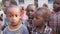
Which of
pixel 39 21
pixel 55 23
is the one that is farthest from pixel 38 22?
pixel 55 23

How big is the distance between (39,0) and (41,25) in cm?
189

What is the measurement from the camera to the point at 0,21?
3.60 m

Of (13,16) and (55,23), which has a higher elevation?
(13,16)

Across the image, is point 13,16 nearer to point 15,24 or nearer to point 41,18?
point 15,24

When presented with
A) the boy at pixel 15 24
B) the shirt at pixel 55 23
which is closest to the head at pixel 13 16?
the boy at pixel 15 24

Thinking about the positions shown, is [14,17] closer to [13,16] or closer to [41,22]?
[13,16]

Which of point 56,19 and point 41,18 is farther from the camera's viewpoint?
point 56,19

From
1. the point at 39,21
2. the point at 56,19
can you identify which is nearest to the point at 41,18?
the point at 39,21

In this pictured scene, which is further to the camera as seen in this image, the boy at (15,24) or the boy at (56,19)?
the boy at (56,19)

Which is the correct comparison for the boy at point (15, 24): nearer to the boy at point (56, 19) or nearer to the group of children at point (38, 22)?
the group of children at point (38, 22)

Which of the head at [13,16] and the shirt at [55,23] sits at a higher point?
the head at [13,16]

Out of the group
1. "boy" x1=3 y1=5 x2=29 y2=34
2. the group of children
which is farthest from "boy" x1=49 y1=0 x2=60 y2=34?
"boy" x1=3 y1=5 x2=29 y2=34

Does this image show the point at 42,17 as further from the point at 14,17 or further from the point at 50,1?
the point at 50,1

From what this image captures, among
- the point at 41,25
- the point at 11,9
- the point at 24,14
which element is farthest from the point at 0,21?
the point at 41,25
